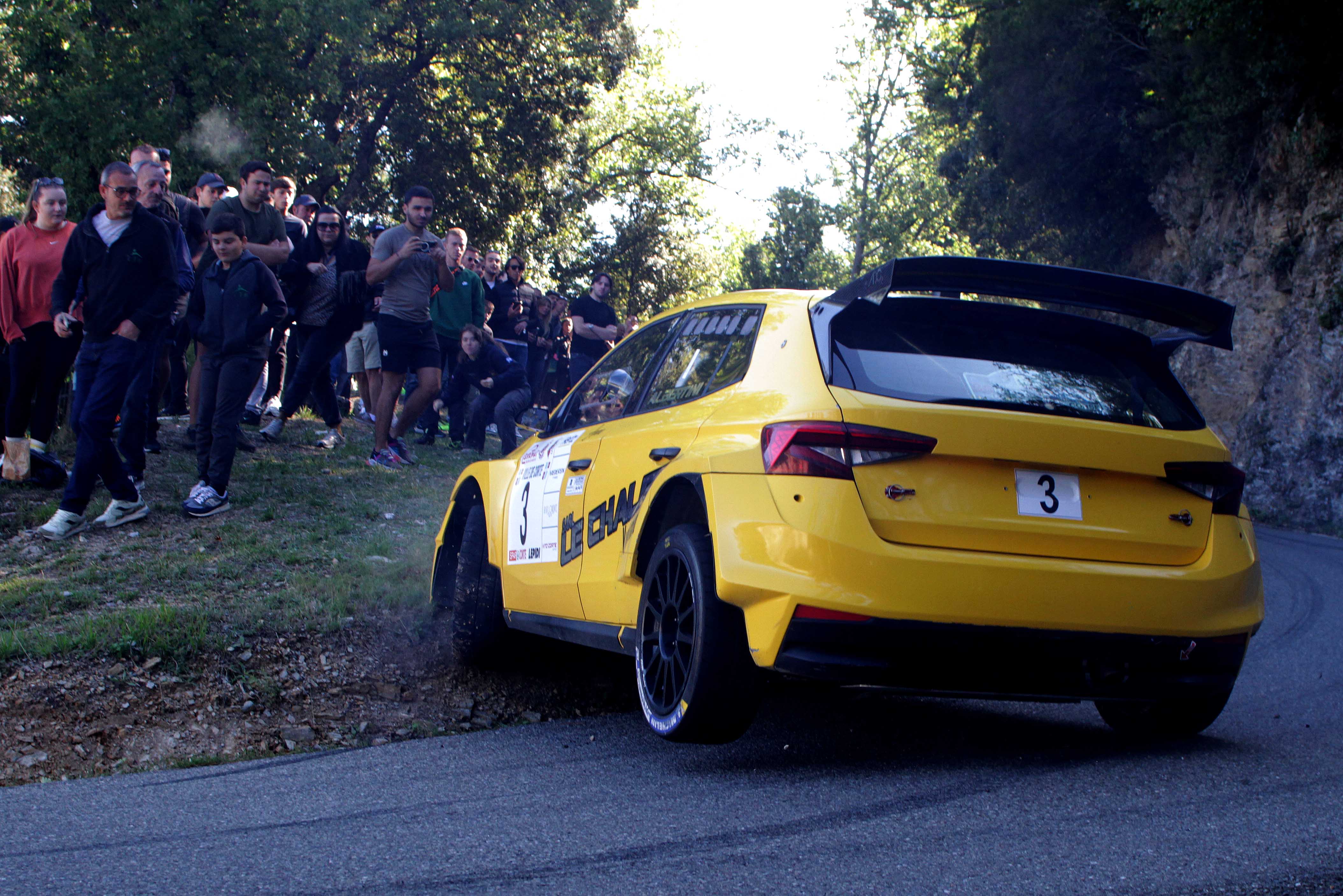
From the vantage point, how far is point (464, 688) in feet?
19.0

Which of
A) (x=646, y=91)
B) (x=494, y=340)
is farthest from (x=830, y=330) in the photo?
(x=646, y=91)

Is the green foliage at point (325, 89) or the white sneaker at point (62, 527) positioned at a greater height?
the green foliage at point (325, 89)

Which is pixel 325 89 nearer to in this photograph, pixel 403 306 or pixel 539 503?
pixel 403 306

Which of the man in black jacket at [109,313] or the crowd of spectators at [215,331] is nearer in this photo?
the man in black jacket at [109,313]

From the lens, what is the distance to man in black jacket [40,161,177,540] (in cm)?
755

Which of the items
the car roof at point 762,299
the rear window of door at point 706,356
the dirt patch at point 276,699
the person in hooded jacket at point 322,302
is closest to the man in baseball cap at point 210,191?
the person in hooded jacket at point 322,302

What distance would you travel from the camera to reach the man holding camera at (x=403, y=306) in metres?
10.8

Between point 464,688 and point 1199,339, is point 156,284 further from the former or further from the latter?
point 1199,339

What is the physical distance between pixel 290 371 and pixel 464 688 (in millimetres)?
7782

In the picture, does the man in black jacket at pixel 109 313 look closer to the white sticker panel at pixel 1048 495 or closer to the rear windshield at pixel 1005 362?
the rear windshield at pixel 1005 362

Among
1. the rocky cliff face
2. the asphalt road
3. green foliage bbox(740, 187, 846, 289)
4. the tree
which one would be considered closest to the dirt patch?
the asphalt road

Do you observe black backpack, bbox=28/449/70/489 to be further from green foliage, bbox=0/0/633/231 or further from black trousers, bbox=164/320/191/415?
green foliage, bbox=0/0/633/231

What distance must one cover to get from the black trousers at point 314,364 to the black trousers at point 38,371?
2.59 meters

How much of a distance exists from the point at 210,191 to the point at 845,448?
826cm
